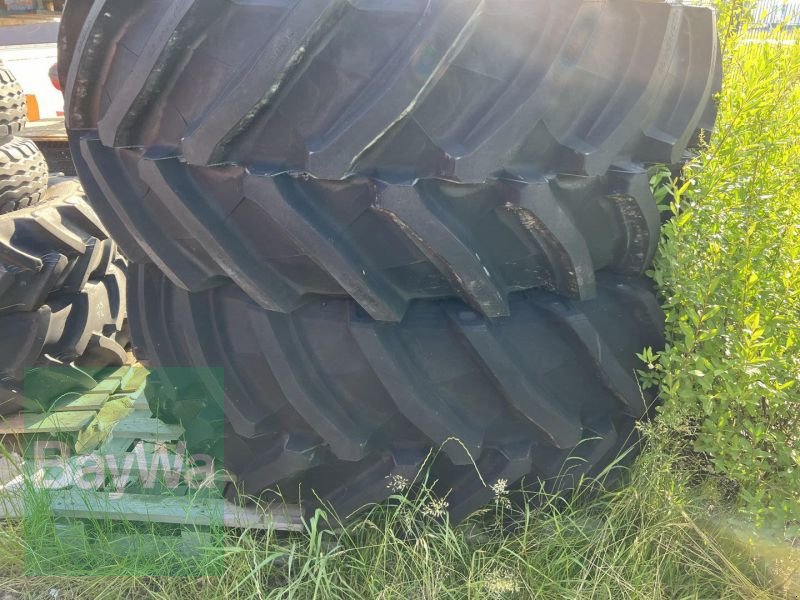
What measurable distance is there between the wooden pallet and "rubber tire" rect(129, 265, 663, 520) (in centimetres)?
12

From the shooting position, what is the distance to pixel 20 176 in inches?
90.0

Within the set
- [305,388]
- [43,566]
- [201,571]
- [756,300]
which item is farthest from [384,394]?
[43,566]

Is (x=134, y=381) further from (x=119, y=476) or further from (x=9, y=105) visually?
(x=9, y=105)

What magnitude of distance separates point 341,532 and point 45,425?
4.00ft

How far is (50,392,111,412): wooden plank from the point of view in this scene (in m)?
2.23

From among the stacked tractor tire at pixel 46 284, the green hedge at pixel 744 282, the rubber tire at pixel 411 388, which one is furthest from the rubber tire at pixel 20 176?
the green hedge at pixel 744 282

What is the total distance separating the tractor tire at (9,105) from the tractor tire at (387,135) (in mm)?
1213

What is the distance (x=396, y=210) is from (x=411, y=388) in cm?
37

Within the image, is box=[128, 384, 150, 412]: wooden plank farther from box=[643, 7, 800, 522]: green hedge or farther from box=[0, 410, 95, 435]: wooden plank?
box=[643, 7, 800, 522]: green hedge

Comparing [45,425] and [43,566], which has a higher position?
[43,566]

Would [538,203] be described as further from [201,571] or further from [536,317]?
[201,571]

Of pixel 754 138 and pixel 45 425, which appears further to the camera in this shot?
pixel 45 425

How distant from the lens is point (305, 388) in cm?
133

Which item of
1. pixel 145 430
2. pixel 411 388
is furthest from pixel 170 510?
pixel 411 388
